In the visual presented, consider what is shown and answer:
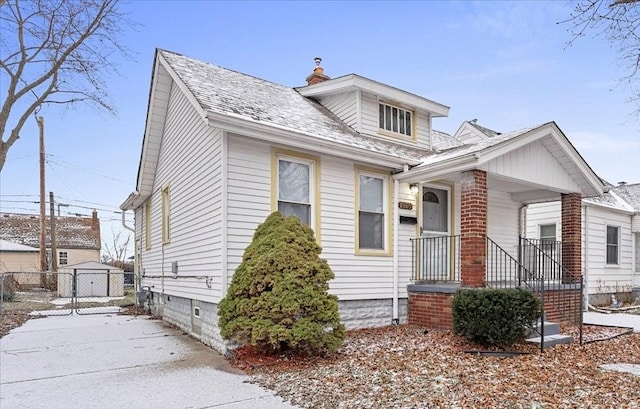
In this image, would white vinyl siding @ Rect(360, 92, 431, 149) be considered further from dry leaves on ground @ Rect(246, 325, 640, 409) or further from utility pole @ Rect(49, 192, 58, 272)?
utility pole @ Rect(49, 192, 58, 272)

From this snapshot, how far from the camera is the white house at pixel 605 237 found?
1389 cm

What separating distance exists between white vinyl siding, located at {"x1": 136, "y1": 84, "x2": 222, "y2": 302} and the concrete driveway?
1.13 m

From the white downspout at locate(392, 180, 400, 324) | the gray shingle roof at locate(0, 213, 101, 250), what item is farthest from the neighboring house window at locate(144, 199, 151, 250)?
the gray shingle roof at locate(0, 213, 101, 250)

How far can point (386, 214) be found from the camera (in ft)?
29.7

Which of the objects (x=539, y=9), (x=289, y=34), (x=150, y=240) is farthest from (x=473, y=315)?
(x=289, y=34)

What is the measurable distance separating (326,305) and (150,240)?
844 centimetres

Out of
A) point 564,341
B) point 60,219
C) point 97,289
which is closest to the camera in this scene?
point 564,341

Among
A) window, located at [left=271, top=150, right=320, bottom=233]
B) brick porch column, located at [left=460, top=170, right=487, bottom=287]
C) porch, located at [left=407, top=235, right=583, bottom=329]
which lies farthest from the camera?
porch, located at [left=407, top=235, right=583, bottom=329]

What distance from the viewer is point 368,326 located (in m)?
8.62

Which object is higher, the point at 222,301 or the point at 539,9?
the point at 539,9

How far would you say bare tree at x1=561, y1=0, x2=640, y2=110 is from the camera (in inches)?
223

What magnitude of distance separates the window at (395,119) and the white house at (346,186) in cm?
3

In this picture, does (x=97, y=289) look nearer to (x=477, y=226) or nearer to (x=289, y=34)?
(x=289, y=34)

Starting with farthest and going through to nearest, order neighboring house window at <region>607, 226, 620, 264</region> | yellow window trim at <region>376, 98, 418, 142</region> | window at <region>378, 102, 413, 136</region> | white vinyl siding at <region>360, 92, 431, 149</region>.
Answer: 1. neighboring house window at <region>607, 226, 620, 264</region>
2. window at <region>378, 102, 413, 136</region>
3. yellow window trim at <region>376, 98, 418, 142</region>
4. white vinyl siding at <region>360, 92, 431, 149</region>
